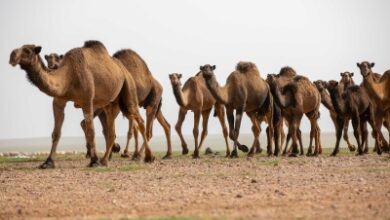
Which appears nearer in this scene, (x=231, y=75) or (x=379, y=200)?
(x=379, y=200)

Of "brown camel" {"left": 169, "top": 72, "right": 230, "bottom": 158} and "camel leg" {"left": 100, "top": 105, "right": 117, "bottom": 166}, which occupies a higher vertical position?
"brown camel" {"left": 169, "top": 72, "right": 230, "bottom": 158}

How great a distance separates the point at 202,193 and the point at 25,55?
17.5 ft

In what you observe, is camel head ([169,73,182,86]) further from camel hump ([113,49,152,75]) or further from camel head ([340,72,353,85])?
camel head ([340,72,353,85])

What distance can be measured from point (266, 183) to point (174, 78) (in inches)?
376

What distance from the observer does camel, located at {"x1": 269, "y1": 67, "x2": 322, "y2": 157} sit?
67.7 feet

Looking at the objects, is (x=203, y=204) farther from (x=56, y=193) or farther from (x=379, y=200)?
(x=56, y=193)

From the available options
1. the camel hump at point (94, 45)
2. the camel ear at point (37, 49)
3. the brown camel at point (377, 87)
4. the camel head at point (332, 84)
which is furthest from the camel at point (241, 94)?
the camel ear at point (37, 49)

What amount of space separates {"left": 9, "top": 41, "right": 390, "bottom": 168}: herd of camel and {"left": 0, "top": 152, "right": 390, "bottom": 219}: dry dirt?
1.71m

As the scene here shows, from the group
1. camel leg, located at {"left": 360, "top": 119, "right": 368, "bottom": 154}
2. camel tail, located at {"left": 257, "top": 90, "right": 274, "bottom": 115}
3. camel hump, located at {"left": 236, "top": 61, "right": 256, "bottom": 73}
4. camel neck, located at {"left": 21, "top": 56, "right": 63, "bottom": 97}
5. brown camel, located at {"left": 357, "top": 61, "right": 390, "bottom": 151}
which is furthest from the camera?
camel tail, located at {"left": 257, "top": 90, "right": 274, "bottom": 115}

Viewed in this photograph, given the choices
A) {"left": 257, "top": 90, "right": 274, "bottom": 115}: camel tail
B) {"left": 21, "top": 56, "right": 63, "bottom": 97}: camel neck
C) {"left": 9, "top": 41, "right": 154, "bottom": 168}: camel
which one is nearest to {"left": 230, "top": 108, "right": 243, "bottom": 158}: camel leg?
{"left": 257, "top": 90, "right": 274, "bottom": 115}: camel tail

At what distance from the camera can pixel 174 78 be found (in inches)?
807

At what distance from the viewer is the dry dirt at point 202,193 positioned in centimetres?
825

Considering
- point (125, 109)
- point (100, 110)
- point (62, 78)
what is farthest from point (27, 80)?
point (100, 110)

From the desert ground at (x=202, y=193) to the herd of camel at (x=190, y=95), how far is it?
1.68 m
